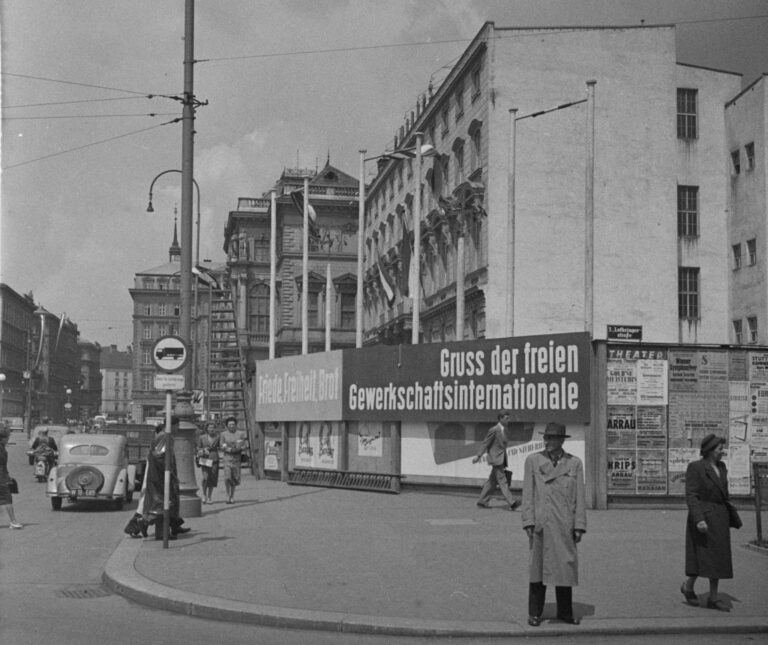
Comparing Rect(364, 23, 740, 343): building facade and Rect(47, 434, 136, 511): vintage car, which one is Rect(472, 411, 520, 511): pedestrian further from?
Rect(364, 23, 740, 343): building facade

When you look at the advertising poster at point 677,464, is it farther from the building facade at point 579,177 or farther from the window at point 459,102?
the window at point 459,102

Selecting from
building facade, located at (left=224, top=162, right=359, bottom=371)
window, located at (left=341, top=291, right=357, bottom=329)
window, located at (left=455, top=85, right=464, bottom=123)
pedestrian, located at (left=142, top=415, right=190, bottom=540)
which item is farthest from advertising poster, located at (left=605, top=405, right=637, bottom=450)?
window, located at (left=341, top=291, right=357, bottom=329)

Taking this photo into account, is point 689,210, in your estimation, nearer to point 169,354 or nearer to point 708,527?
point 169,354

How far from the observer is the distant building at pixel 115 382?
185m

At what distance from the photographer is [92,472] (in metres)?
20.8

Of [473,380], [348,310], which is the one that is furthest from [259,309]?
[473,380]

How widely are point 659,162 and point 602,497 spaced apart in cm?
2318

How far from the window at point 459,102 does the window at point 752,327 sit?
14430 mm

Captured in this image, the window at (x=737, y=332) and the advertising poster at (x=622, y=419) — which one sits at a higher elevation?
the window at (x=737, y=332)

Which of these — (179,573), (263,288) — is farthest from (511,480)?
(263,288)

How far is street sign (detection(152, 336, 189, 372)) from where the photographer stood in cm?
1466

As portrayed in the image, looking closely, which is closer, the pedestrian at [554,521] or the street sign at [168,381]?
the pedestrian at [554,521]

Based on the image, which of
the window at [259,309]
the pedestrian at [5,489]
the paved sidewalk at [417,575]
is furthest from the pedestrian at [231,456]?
the window at [259,309]

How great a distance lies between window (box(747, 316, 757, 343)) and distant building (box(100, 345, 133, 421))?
156 metres
